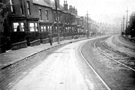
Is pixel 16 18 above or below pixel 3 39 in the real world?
above

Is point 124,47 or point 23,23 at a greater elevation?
point 23,23

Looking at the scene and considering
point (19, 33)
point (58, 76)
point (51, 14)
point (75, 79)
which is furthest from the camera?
point (51, 14)

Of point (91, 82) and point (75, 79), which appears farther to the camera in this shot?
point (75, 79)

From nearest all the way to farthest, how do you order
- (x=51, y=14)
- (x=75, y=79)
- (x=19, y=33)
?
(x=75, y=79), (x=19, y=33), (x=51, y=14)

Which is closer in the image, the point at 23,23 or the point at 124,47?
the point at 124,47

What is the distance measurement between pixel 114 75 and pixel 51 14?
1145 inches

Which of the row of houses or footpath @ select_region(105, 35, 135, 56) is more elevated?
the row of houses

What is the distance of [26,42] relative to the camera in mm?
17438

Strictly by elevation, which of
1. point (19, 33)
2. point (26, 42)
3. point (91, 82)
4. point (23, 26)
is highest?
point (23, 26)

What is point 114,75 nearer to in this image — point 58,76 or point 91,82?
point 91,82

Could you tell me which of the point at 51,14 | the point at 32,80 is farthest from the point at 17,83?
the point at 51,14

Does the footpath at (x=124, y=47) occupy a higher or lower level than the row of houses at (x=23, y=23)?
lower

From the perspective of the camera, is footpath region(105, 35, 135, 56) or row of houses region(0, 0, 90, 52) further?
row of houses region(0, 0, 90, 52)

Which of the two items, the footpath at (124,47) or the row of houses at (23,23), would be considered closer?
the footpath at (124,47)
